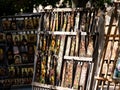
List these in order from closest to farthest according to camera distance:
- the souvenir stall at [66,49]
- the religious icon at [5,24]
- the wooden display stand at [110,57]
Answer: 1. the wooden display stand at [110,57]
2. the souvenir stall at [66,49]
3. the religious icon at [5,24]

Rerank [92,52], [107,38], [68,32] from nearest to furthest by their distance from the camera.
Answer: [107,38]
[92,52]
[68,32]

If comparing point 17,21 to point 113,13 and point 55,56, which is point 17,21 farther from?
point 113,13

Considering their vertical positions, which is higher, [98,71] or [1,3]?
[1,3]

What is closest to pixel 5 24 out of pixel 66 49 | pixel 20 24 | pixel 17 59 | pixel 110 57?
→ pixel 20 24

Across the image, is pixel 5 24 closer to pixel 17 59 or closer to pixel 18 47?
pixel 18 47

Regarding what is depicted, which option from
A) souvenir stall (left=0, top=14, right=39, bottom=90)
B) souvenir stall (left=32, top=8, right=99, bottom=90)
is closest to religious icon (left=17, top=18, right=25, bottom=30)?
souvenir stall (left=0, top=14, right=39, bottom=90)

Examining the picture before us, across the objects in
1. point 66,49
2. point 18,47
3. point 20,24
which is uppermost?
point 20,24

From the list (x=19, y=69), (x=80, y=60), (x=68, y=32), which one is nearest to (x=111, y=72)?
(x=80, y=60)

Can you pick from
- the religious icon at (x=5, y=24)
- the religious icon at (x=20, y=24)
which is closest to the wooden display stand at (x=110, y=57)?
the religious icon at (x=20, y=24)

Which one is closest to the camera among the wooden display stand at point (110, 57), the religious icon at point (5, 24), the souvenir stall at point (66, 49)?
the wooden display stand at point (110, 57)

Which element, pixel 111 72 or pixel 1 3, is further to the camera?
pixel 1 3

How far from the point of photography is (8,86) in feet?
44.3

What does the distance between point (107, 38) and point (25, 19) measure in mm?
5113

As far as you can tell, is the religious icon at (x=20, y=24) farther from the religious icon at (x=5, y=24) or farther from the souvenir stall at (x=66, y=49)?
the souvenir stall at (x=66, y=49)
